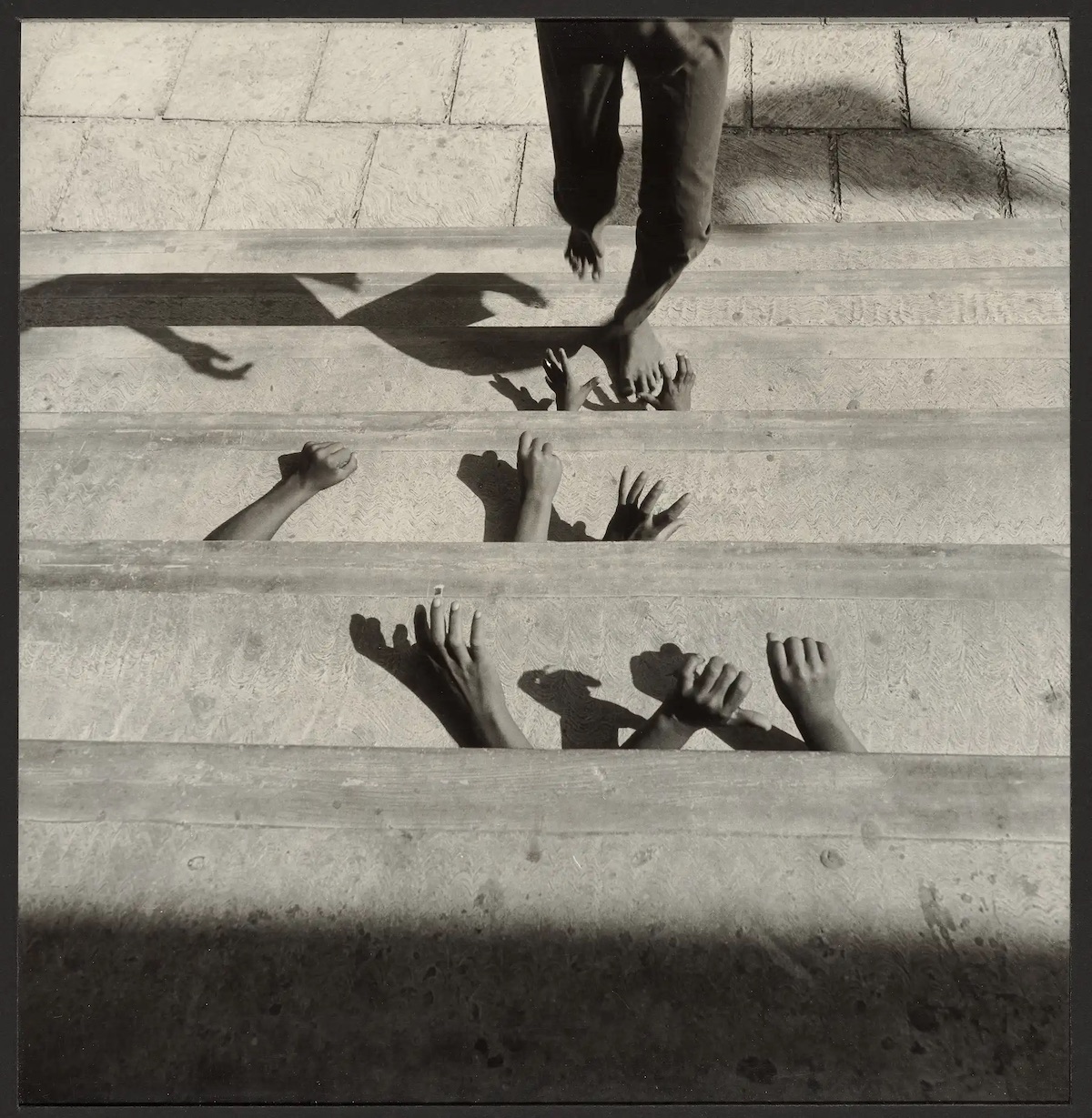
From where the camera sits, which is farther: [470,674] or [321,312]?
[321,312]

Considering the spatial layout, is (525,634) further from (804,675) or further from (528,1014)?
(528,1014)

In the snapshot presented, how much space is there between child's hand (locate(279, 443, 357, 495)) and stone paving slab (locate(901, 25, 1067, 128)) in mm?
3450

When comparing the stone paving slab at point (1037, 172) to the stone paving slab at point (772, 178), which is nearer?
the stone paving slab at point (1037, 172)

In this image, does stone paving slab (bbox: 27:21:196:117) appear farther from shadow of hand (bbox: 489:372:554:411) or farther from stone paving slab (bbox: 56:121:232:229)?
shadow of hand (bbox: 489:372:554:411)

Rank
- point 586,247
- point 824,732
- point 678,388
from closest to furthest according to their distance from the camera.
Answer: point 824,732, point 586,247, point 678,388

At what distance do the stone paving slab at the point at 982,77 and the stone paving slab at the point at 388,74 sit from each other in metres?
2.40

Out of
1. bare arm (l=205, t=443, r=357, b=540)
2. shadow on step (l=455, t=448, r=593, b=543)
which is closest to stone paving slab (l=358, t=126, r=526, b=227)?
shadow on step (l=455, t=448, r=593, b=543)

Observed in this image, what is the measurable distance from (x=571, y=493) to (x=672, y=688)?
0.82 meters

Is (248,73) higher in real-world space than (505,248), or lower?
higher

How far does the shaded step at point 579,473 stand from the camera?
259 cm

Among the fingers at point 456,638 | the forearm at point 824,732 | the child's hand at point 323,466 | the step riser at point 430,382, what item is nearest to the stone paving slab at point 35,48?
Result: the step riser at point 430,382

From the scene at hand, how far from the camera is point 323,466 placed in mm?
2723

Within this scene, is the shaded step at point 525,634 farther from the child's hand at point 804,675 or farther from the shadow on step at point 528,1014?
the shadow on step at point 528,1014

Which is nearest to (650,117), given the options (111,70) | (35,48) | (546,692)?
(546,692)
